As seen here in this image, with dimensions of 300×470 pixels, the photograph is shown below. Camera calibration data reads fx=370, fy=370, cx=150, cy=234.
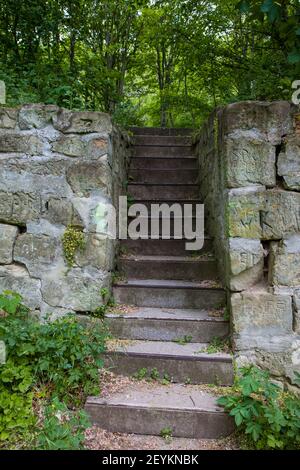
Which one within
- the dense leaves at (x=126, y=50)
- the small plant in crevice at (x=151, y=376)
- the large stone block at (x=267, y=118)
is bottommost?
the small plant in crevice at (x=151, y=376)

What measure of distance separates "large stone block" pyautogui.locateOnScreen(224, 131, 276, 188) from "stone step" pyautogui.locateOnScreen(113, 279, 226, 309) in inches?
34.0

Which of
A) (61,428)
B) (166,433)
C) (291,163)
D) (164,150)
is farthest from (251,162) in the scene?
Result: (164,150)

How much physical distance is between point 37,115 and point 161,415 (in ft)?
6.93

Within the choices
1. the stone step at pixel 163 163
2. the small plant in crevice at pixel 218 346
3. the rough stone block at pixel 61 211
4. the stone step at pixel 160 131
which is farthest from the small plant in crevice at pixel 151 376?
the stone step at pixel 160 131

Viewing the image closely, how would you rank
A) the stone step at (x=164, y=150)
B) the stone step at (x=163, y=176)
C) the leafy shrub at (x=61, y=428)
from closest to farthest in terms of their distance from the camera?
the leafy shrub at (x=61, y=428), the stone step at (x=163, y=176), the stone step at (x=164, y=150)

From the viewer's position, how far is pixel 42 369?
2123 millimetres

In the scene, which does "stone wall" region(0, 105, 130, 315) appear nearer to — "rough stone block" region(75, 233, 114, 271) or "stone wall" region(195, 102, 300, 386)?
"rough stone block" region(75, 233, 114, 271)

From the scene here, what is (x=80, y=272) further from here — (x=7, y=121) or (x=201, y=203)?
(x=201, y=203)

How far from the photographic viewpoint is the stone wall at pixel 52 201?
261 centimetres

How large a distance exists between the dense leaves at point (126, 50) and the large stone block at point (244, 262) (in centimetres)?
141

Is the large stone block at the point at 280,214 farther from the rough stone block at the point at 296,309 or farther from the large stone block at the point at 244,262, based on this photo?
the rough stone block at the point at 296,309

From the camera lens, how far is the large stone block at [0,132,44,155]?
2633mm

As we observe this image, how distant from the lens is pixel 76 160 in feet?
8.59
